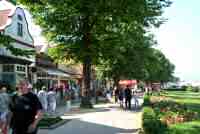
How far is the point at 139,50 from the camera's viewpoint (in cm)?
5425

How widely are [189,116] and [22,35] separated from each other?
1058 inches

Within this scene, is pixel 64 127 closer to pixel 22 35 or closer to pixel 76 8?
pixel 76 8

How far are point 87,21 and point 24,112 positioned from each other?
25.7m

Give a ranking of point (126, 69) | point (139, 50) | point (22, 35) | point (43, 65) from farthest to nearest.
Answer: point (126, 69)
point (139, 50)
point (43, 65)
point (22, 35)

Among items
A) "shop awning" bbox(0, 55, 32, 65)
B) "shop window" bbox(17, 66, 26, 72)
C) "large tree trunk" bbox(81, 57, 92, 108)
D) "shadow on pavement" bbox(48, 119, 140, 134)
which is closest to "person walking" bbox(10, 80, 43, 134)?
"shadow on pavement" bbox(48, 119, 140, 134)

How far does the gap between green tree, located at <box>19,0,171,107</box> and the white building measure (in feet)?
9.14

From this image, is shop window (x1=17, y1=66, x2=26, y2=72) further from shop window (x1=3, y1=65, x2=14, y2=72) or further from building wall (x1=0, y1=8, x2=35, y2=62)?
shop window (x1=3, y1=65, x2=14, y2=72)

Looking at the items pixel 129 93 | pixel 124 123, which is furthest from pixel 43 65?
pixel 124 123

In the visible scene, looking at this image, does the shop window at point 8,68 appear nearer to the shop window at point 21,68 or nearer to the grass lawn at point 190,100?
the shop window at point 21,68

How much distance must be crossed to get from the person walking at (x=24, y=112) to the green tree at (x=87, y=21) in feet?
76.4

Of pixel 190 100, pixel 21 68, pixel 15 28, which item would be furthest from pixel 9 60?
pixel 190 100

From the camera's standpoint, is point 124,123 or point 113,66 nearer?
point 124,123

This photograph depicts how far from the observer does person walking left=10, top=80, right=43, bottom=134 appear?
8.34m

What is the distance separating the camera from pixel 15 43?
36375 mm
